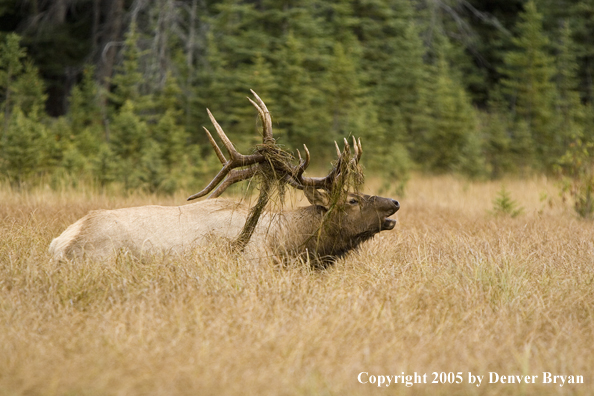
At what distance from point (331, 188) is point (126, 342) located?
2.80m

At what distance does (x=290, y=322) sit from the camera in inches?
157

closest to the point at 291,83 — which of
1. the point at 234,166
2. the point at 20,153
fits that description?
the point at 20,153

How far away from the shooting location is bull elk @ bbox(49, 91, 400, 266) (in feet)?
18.0

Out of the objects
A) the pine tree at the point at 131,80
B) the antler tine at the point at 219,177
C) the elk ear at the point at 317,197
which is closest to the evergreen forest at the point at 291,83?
the pine tree at the point at 131,80

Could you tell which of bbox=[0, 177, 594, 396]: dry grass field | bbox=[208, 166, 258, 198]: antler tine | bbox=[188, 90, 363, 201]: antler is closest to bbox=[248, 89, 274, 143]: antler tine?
bbox=[188, 90, 363, 201]: antler

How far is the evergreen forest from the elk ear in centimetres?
683

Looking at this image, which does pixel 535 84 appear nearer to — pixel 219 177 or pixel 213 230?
pixel 219 177

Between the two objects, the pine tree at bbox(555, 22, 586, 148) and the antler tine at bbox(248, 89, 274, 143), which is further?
the pine tree at bbox(555, 22, 586, 148)

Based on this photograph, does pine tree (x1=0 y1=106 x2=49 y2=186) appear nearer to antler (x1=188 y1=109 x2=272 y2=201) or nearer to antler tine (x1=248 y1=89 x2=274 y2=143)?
antler (x1=188 y1=109 x2=272 y2=201)

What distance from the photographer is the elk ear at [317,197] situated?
5.93 m

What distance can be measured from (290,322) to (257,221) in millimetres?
1943

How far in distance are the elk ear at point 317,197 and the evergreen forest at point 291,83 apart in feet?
22.4

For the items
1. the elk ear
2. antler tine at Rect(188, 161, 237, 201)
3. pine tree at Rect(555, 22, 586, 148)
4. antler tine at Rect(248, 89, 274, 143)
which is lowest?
pine tree at Rect(555, 22, 586, 148)

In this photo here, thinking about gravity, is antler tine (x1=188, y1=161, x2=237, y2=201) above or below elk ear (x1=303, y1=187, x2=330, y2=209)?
above
